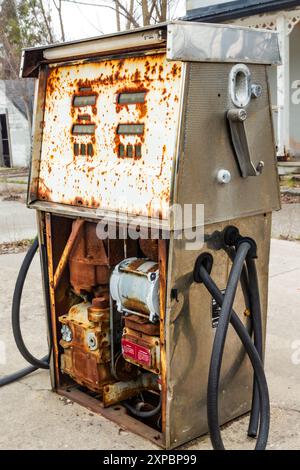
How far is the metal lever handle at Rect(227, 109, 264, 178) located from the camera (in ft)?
8.07

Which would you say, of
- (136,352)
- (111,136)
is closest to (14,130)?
(111,136)

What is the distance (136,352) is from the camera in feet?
9.00

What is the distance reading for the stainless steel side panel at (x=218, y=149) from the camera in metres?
2.38

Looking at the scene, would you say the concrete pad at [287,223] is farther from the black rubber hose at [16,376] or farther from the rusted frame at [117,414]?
the rusted frame at [117,414]

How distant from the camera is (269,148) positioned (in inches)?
107

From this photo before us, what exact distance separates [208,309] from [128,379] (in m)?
0.70

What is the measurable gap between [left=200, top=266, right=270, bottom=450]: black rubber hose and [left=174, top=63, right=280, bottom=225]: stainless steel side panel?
273 millimetres

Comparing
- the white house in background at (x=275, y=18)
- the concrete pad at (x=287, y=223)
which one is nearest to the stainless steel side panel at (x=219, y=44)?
the concrete pad at (x=287, y=223)

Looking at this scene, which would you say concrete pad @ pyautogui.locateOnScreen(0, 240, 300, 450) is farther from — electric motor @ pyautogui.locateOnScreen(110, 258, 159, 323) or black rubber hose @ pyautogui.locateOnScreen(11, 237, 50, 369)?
electric motor @ pyautogui.locateOnScreen(110, 258, 159, 323)

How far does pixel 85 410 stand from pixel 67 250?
0.84 meters

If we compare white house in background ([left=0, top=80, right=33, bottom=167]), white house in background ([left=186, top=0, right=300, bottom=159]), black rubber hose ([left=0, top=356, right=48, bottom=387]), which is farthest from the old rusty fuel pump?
white house in background ([left=0, top=80, right=33, bottom=167])

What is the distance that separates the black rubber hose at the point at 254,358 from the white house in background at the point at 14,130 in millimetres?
18406

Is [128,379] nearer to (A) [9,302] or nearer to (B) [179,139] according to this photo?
(B) [179,139]
